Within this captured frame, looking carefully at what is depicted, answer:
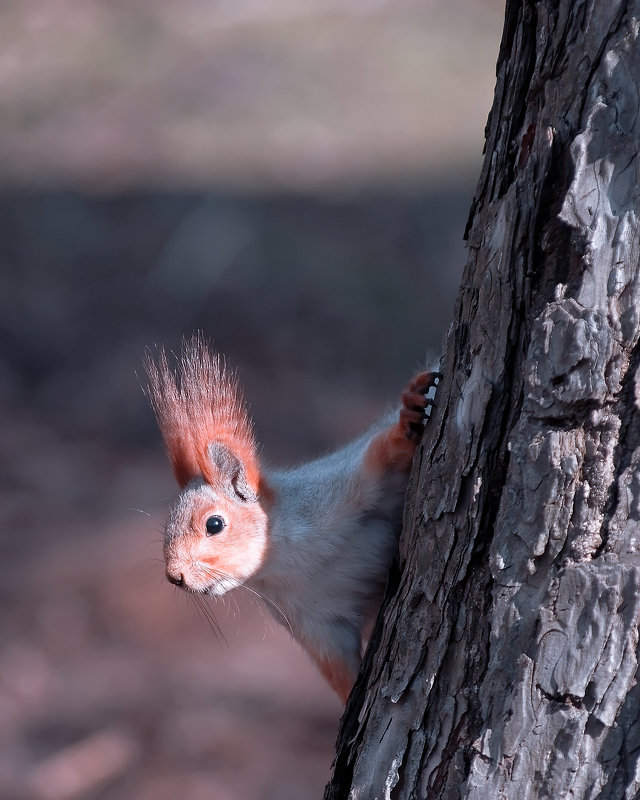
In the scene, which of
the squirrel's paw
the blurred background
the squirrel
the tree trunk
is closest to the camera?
the tree trunk

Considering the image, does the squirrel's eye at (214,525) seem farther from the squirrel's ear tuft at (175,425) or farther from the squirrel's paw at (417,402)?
the squirrel's paw at (417,402)

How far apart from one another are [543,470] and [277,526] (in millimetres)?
812

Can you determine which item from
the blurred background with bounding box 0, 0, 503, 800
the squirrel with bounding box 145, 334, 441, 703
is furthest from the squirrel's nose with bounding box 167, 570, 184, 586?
the blurred background with bounding box 0, 0, 503, 800

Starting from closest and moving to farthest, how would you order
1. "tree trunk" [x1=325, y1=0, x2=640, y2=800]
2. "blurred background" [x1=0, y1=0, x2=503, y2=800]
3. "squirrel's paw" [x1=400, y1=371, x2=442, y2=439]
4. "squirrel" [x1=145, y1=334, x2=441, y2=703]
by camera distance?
"tree trunk" [x1=325, y1=0, x2=640, y2=800], "squirrel's paw" [x1=400, y1=371, x2=442, y2=439], "squirrel" [x1=145, y1=334, x2=441, y2=703], "blurred background" [x1=0, y1=0, x2=503, y2=800]

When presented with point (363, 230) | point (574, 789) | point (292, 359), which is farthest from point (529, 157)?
point (363, 230)

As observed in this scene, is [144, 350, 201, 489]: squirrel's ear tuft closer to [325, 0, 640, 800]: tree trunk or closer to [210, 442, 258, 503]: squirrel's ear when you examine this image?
[210, 442, 258, 503]: squirrel's ear

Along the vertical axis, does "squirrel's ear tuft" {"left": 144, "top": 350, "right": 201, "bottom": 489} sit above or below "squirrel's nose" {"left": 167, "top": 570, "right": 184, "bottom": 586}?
above

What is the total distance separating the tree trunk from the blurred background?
89.5 inches

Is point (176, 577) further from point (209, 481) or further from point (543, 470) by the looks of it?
point (543, 470)

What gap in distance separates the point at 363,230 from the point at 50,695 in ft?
10.6

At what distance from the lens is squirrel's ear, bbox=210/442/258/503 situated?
2.02 metres

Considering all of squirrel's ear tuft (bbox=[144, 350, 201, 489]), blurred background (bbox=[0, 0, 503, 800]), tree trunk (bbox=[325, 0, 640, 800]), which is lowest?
tree trunk (bbox=[325, 0, 640, 800])

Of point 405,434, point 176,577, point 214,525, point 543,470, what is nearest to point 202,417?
point 214,525

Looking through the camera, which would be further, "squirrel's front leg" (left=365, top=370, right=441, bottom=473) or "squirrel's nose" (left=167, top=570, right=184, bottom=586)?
"squirrel's nose" (left=167, top=570, right=184, bottom=586)
